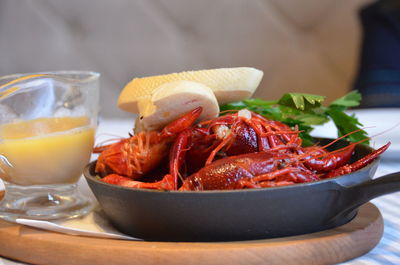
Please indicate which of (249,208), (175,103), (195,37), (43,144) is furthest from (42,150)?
(195,37)

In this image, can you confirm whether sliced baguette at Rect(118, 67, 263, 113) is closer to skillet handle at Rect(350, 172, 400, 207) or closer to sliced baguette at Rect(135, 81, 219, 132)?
sliced baguette at Rect(135, 81, 219, 132)

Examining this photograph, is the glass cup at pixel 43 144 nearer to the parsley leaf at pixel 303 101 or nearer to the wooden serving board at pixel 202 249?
the wooden serving board at pixel 202 249

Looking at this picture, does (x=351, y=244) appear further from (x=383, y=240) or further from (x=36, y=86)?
(x=36, y=86)

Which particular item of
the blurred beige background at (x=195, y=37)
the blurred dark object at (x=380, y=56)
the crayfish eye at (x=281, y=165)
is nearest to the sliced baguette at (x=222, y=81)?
the crayfish eye at (x=281, y=165)

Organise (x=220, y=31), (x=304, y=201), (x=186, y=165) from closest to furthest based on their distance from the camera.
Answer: (x=304, y=201), (x=186, y=165), (x=220, y=31)

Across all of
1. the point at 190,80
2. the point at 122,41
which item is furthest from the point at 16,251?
the point at 122,41

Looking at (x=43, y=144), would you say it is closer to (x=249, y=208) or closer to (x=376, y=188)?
(x=249, y=208)
